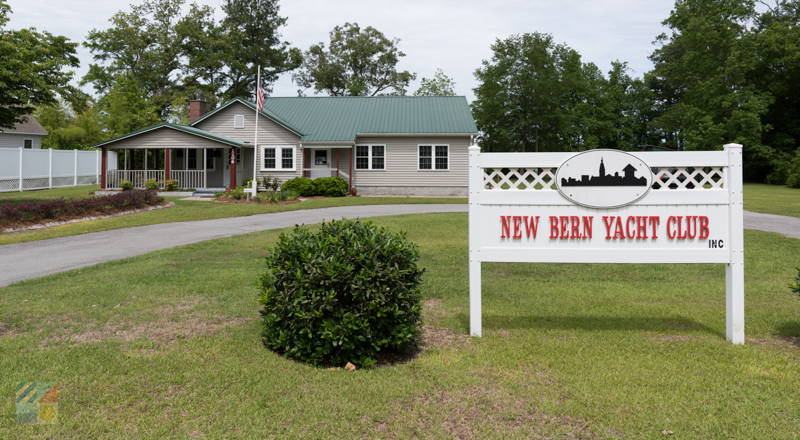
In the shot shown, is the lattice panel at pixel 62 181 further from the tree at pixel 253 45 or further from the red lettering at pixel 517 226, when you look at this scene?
the red lettering at pixel 517 226

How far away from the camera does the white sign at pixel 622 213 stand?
5.27m

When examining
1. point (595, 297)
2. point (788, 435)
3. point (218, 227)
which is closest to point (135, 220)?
point (218, 227)

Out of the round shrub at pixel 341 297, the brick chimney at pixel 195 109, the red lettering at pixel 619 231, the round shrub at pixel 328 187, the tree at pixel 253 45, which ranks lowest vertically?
the round shrub at pixel 341 297

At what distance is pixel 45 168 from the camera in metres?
30.5

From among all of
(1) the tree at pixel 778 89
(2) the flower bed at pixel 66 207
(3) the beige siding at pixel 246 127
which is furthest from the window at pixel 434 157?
(1) the tree at pixel 778 89

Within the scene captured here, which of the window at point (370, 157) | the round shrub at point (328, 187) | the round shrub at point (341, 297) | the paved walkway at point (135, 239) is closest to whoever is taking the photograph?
the round shrub at point (341, 297)

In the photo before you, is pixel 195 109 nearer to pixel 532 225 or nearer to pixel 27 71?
pixel 27 71

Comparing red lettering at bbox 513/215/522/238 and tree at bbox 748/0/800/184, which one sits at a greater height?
tree at bbox 748/0/800/184

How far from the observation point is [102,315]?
5.95 metres

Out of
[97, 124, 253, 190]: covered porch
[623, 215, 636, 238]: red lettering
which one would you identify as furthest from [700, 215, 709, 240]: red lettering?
[97, 124, 253, 190]: covered porch

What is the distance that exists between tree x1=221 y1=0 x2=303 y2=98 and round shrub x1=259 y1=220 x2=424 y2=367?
156 feet

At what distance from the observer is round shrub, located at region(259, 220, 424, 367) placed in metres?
4.45

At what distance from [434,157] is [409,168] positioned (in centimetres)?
148

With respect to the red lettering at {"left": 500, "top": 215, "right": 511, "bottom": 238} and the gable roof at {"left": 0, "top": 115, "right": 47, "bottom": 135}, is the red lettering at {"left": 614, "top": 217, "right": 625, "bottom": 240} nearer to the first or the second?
the red lettering at {"left": 500, "top": 215, "right": 511, "bottom": 238}
